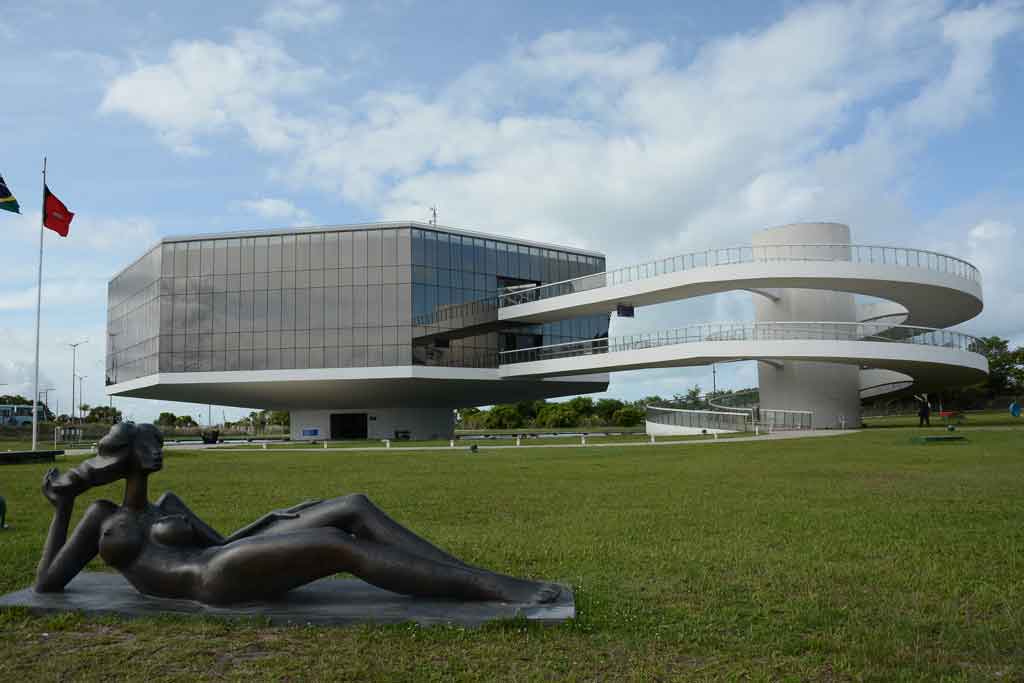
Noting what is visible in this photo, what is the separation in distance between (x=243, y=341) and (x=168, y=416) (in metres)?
90.0

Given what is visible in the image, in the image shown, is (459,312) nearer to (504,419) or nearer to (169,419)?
(504,419)

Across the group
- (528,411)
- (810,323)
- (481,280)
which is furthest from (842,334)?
(528,411)

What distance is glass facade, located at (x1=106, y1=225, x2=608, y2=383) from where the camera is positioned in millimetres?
52875

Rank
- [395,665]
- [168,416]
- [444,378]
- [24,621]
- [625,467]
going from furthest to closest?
[168,416] < [444,378] < [625,467] < [24,621] < [395,665]

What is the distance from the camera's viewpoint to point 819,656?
4.90 meters

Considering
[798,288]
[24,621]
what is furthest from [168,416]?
[24,621]

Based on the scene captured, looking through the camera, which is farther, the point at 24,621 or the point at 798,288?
the point at 798,288

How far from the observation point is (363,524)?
17.9 feet

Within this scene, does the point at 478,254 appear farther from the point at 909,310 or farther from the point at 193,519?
the point at 193,519

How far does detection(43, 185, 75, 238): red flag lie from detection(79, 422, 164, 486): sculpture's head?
33.8 meters

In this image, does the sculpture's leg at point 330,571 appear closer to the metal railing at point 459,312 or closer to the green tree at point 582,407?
the metal railing at point 459,312

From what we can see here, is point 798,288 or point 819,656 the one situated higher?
point 798,288

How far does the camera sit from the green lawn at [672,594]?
4.75 metres

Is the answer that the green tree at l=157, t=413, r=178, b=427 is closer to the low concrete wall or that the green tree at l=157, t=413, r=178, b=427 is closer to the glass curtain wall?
the glass curtain wall
